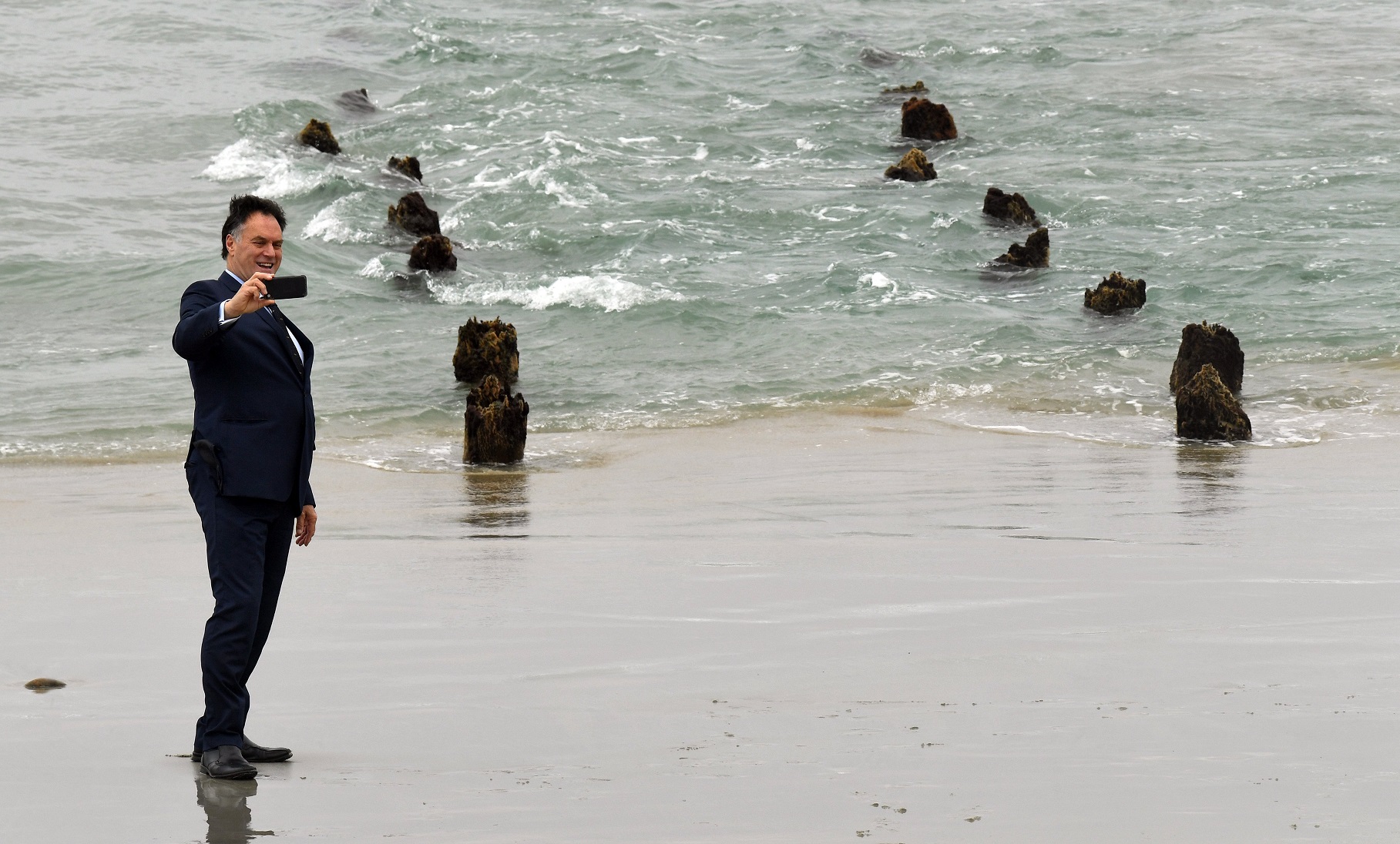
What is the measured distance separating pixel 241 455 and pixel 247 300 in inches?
18.7

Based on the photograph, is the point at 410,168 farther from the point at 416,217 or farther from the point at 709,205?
the point at 709,205

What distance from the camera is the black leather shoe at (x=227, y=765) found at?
4203 millimetres

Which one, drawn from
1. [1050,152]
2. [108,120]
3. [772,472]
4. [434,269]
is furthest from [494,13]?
[772,472]

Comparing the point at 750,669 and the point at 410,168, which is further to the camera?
the point at 410,168

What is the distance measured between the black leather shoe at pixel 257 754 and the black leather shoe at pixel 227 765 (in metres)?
0.10

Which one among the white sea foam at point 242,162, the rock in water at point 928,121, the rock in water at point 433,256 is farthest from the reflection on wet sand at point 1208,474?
the white sea foam at point 242,162

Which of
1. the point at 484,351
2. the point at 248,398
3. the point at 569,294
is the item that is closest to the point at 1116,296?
the point at 569,294

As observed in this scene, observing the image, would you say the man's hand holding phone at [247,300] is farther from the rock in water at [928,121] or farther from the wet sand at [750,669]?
the rock in water at [928,121]

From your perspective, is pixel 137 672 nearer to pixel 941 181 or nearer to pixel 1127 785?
pixel 1127 785

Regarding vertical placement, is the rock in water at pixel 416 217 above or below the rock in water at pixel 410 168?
below

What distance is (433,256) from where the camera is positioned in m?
19.8

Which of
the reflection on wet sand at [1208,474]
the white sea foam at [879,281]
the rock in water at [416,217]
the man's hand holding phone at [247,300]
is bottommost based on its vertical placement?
the reflection on wet sand at [1208,474]

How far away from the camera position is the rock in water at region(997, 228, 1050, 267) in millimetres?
20328

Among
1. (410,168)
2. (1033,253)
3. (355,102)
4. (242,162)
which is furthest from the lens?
(355,102)
